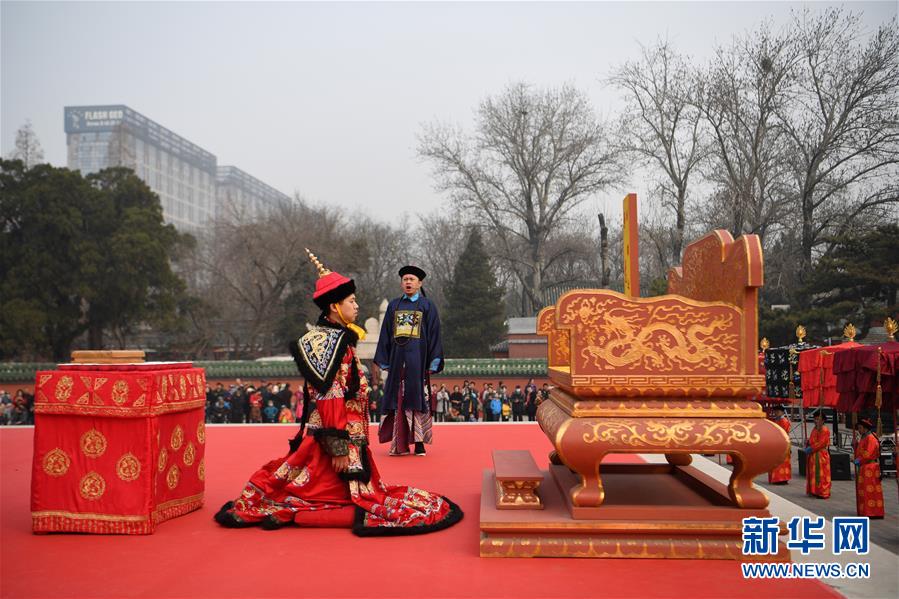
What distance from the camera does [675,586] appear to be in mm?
3117

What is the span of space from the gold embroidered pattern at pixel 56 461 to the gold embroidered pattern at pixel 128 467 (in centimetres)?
33

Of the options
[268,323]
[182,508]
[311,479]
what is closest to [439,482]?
[311,479]

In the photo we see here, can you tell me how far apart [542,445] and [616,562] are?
375 centimetres

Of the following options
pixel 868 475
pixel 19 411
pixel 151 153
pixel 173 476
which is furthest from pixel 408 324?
pixel 151 153

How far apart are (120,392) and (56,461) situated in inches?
22.7

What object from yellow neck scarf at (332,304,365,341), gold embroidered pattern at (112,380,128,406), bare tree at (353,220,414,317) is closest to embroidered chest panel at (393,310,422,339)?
yellow neck scarf at (332,304,365,341)

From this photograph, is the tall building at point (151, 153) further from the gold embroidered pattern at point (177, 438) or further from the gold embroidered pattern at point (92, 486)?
the gold embroidered pattern at point (92, 486)

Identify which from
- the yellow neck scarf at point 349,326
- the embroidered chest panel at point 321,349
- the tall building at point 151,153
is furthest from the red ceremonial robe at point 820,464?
the tall building at point 151,153

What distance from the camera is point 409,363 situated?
6.73 metres

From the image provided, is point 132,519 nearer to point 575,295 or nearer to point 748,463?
point 575,295

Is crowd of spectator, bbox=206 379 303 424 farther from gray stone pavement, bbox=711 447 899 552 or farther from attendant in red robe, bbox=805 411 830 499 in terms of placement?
attendant in red robe, bbox=805 411 830 499

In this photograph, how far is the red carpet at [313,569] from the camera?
3.07 m

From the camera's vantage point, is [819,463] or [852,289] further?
[852,289]

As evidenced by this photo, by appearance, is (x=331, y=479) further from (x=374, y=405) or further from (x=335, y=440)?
(x=374, y=405)
